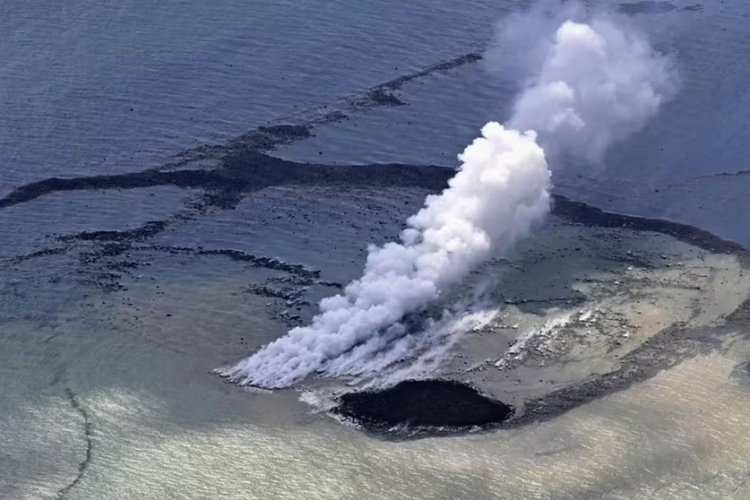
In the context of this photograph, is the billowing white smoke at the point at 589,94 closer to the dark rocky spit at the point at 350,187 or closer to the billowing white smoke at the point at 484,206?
the billowing white smoke at the point at 484,206

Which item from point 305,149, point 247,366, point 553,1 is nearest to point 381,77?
point 305,149

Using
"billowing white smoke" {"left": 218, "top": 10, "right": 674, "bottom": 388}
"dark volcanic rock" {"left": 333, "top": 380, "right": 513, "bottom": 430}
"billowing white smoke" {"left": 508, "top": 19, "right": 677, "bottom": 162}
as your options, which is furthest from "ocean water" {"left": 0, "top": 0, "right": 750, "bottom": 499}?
"billowing white smoke" {"left": 218, "top": 10, "right": 674, "bottom": 388}

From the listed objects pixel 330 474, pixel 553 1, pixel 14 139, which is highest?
pixel 553 1

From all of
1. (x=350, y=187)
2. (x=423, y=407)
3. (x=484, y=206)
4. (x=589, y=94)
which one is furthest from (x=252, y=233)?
(x=589, y=94)

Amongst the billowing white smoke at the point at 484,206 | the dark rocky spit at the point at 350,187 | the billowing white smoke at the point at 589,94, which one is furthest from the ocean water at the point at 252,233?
the billowing white smoke at the point at 484,206

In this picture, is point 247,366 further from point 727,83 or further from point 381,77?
point 727,83

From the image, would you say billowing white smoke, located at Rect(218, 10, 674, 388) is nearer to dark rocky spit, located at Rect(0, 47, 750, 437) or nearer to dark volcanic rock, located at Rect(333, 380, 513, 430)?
dark volcanic rock, located at Rect(333, 380, 513, 430)
